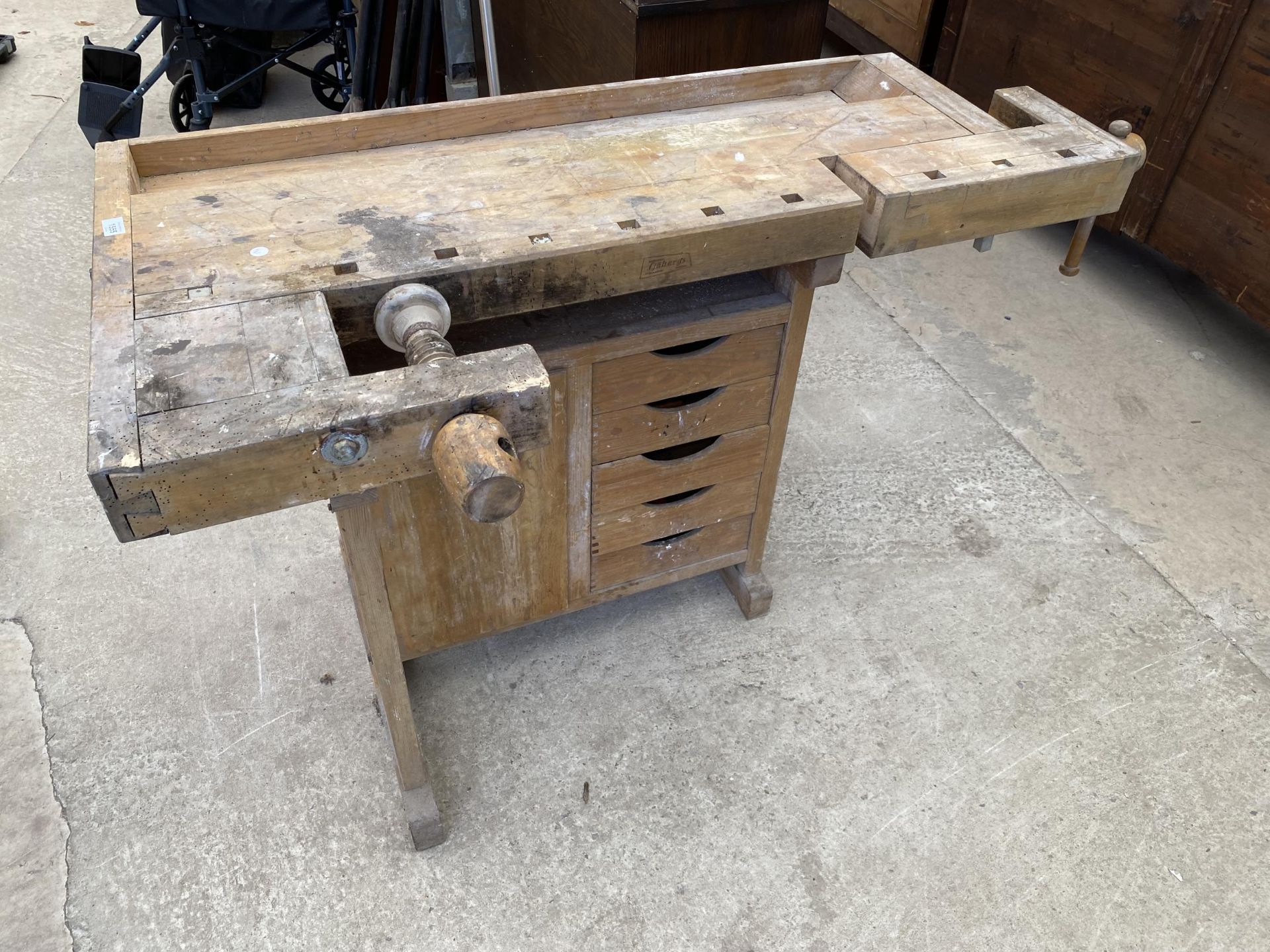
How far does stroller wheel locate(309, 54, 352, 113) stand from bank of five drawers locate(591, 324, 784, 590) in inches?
104

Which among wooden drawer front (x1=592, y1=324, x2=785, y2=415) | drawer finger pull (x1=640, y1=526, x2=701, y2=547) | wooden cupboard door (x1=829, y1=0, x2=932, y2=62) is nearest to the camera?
wooden drawer front (x1=592, y1=324, x2=785, y2=415)

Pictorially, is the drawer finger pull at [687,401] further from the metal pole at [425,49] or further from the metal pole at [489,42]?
the metal pole at [425,49]

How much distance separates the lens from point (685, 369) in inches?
65.7

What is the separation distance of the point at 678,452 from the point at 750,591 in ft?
1.17

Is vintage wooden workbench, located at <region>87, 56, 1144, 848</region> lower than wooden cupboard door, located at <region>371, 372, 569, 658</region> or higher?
higher

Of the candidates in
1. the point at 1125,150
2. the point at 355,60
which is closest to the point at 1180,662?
the point at 1125,150

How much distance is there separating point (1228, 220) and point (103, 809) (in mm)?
3217

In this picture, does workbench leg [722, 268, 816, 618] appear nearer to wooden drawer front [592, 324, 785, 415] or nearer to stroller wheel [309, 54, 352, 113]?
wooden drawer front [592, 324, 785, 415]

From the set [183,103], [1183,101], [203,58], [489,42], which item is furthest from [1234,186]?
[183,103]

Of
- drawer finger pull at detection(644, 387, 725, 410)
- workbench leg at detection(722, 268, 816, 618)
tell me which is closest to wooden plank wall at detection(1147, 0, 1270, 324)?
workbench leg at detection(722, 268, 816, 618)

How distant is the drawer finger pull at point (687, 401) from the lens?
68.8 inches

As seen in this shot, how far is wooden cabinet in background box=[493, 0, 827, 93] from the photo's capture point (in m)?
2.50

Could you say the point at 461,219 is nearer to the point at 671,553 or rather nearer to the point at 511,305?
the point at 511,305

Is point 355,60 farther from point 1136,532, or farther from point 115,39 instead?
point 1136,532
